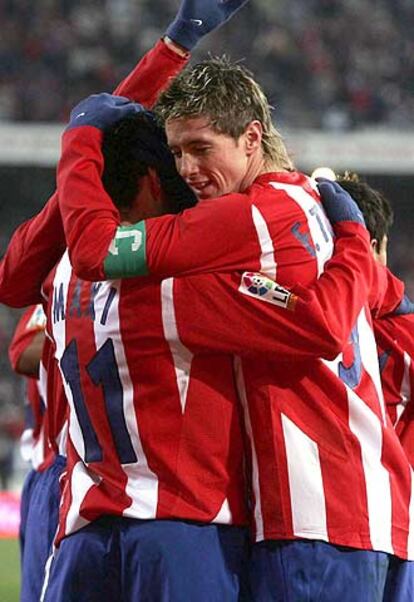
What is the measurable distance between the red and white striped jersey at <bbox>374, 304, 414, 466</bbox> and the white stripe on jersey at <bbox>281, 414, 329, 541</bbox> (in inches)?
39.6

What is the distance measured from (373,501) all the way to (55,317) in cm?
90

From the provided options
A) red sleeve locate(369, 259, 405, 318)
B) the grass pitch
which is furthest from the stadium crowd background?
red sleeve locate(369, 259, 405, 318)

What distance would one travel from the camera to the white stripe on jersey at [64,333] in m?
3.29

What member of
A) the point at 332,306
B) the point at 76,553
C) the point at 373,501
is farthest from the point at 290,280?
the point at 76,553

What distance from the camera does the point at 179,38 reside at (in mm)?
3748

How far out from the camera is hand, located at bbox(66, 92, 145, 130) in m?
3.29

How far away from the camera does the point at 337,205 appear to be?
3293mm

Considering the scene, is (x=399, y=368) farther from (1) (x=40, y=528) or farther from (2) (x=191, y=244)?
(1) (x=40, y=528)

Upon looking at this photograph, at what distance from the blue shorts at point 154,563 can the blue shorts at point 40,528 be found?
175 centimetres

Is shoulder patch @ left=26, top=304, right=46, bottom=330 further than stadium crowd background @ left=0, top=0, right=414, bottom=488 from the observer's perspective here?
No

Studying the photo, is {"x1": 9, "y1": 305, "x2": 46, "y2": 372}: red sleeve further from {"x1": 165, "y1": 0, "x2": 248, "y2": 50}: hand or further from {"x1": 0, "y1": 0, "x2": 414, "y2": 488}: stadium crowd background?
{"x1": 0, "y1": 0, "x2": 414, "y2": 488}: stadium crowd background

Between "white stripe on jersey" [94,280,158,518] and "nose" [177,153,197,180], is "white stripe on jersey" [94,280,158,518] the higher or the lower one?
the lower one

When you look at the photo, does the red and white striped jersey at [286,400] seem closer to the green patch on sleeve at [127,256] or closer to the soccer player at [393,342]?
the green patch on sleeve at [127,256]

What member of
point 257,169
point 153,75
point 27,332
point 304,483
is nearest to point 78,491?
point 304,483
